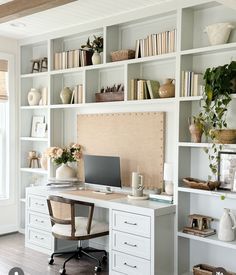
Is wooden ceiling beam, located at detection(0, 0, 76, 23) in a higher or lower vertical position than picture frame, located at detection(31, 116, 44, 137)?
higher

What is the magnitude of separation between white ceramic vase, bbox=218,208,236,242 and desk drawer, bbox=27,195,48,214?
2.19 metres

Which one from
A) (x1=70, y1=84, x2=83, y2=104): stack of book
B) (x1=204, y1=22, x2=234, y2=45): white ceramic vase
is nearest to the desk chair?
(x1=70, y1=84, x2=83, y2=104): stack of book

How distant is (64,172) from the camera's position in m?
5.13

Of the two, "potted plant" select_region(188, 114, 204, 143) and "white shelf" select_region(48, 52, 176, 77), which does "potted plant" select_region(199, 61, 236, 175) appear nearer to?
"potted plant" select_region(188, 114, 204, 143)

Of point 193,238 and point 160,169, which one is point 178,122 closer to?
point 160,169

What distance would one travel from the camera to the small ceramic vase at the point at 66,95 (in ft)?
17.0

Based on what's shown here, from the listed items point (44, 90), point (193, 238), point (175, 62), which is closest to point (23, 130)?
point (44, 90)

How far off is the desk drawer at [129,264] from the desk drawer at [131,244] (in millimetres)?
49

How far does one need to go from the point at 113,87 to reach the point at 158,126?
81 centimetres

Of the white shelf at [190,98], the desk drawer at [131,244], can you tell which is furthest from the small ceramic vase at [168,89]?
the desk drawer at [131,244]

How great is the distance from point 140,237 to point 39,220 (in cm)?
166

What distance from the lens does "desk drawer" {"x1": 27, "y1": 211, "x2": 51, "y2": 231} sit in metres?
4.88

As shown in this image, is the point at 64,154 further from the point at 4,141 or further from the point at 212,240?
the point at 212,240

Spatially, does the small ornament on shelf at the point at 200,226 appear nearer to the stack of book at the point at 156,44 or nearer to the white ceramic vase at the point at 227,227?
the white ceramic vase at the point at 227,227
